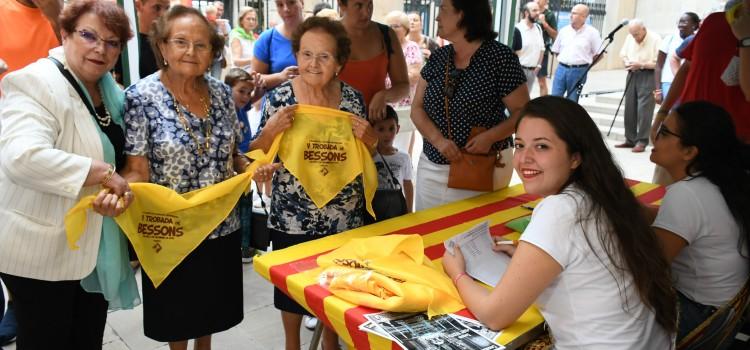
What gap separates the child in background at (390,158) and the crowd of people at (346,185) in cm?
3

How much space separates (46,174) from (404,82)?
200 cm

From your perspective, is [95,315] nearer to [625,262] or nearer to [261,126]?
[261,126]

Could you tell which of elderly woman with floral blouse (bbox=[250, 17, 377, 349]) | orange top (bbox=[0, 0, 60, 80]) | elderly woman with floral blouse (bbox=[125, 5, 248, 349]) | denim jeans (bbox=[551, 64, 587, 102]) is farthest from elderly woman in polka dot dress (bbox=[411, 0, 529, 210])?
denim jeans (bbox=[551, 64, 587, 102])

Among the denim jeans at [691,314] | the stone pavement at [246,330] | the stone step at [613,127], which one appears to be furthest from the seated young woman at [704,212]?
the stone step at [613,127]

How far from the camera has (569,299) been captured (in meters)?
1.59

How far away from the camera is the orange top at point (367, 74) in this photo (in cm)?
306

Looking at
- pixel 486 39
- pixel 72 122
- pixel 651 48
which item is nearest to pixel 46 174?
pixel 72 122

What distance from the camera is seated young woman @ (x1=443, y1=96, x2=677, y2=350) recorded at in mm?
1558

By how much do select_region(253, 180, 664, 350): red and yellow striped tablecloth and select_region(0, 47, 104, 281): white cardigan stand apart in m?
0.67

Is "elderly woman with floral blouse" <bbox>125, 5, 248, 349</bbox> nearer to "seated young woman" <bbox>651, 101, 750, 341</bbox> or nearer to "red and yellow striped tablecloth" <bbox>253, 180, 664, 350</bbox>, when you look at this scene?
"red and yellow striped tablecloth" <bbox>253, 180, 664, 350</bbox>

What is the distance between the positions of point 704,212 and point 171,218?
1986 mm

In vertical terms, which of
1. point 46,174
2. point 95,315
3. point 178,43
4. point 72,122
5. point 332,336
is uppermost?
point 178,43

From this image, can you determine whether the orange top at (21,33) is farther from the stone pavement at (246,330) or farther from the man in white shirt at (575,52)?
the man in white shirt at (575,52)

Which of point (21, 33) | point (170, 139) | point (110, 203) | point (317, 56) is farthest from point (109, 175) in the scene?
point (21, 33)
